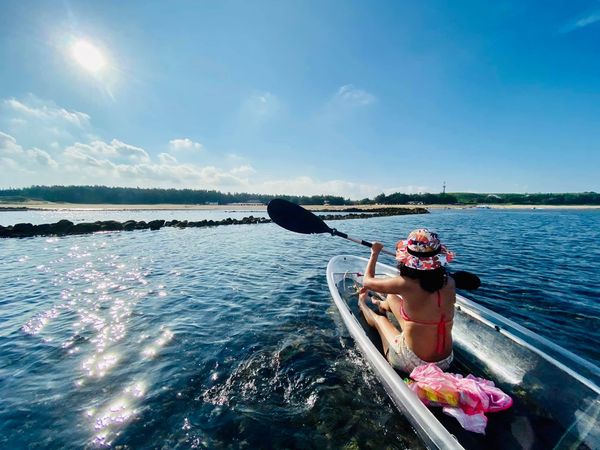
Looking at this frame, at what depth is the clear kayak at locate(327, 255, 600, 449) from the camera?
3.67 m

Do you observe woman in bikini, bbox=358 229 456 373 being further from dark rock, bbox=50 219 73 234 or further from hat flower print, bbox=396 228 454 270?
dark rock, bbox=50 219 73 234

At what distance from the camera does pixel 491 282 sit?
11.7 meters

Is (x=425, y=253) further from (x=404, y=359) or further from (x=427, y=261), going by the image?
(x=404, y=359)

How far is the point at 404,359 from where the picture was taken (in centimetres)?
492

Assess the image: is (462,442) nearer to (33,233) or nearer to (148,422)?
(148,422)

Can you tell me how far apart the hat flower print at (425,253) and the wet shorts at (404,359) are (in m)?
1.47

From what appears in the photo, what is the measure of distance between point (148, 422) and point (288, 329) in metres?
3.86

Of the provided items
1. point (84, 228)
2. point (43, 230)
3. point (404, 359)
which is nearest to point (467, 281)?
point (404, 359)

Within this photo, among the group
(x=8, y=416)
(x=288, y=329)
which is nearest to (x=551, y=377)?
(x=288, y=329)

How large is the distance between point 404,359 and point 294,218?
622 centimetres

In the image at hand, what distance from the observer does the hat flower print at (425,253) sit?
440 centimetres

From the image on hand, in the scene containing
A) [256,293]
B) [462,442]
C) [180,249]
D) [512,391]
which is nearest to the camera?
[462,442]

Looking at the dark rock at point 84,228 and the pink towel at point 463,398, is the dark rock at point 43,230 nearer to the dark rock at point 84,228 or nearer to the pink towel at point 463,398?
the dark rock at point 84,228

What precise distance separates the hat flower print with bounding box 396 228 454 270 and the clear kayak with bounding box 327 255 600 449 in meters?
1.66
